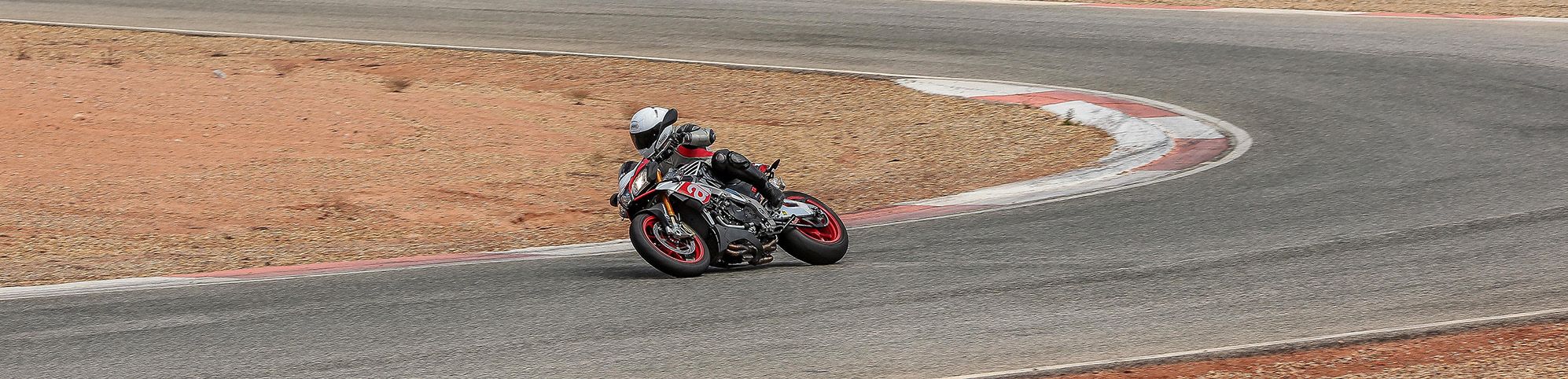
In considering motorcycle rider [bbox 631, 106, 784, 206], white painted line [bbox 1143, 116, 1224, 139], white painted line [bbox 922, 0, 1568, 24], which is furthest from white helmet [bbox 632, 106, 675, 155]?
white painted line [bbox 922, 0, 1568, 24]

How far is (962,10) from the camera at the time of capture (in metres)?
21.7

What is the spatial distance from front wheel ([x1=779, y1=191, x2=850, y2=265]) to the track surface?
0.11 m

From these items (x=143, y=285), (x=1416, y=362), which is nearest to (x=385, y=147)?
(x=143, y=285)

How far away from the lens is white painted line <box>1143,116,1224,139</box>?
13485 mm

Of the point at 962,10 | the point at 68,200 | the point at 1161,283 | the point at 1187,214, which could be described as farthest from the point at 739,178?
the point at 962,10

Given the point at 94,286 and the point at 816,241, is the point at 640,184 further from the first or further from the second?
the point at 94,286

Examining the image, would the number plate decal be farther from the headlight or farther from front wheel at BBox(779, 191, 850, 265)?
front wheel at BBox(779, 191, 850, 265)

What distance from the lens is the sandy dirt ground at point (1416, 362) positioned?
5895 millimetres

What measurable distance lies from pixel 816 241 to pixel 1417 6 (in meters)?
14.2

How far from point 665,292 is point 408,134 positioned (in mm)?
7561

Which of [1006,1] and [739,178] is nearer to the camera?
[739,178]

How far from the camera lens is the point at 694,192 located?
8.53 metres

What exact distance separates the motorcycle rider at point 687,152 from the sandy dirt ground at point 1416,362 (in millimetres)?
2894

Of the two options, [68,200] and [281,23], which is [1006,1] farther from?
[68,200]
